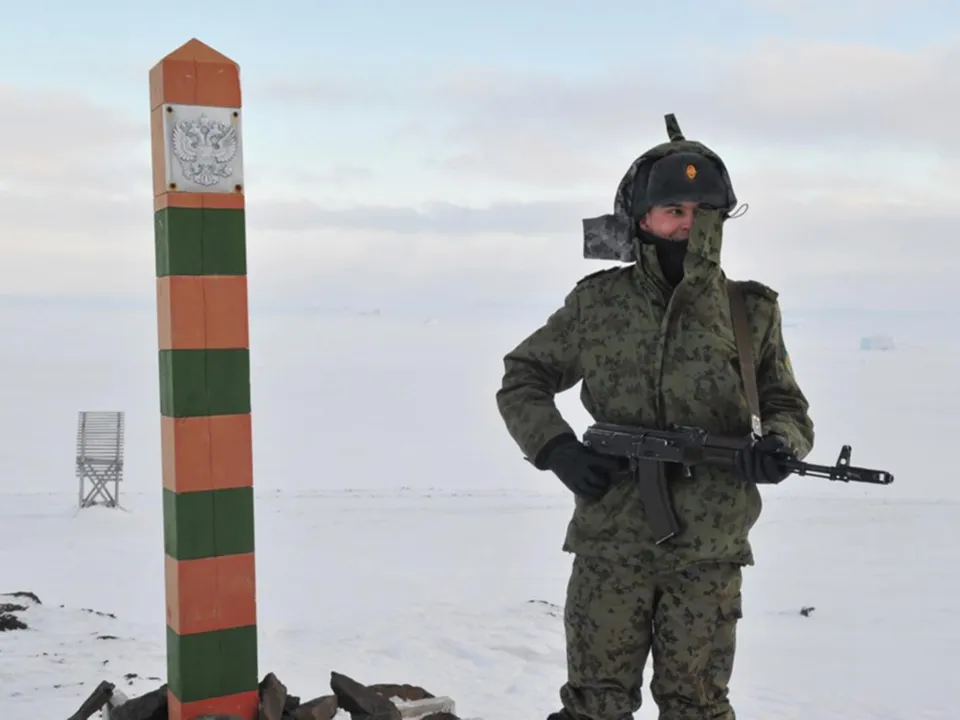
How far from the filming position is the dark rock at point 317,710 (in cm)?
317

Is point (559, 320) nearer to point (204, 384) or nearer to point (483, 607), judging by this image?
point (204, 384)

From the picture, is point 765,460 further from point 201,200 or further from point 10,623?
point 10,623

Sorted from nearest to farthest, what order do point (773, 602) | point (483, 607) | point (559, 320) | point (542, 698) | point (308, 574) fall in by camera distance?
point (559, 320)
point (542, 698)
point (483, 607)
point (773, 602)
point (308, 574)

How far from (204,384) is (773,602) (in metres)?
4.66

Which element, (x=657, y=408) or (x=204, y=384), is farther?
(x=204, y=384)

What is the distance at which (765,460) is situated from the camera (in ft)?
7.42

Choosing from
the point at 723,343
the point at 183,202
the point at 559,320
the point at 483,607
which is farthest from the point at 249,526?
the point at 483,607

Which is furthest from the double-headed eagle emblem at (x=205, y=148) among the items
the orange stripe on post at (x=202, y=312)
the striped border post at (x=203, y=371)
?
the orange stripe on post at (x=202, y=312)

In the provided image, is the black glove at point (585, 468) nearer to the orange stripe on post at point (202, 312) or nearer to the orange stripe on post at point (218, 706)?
the orange stripe on post at point (202, 312)

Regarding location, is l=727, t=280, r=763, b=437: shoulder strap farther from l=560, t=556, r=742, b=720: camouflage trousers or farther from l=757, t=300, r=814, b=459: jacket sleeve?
l=560, t=556, r=742, b=720: camouflage trousers

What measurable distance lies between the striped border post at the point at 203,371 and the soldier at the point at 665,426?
99 centimetres

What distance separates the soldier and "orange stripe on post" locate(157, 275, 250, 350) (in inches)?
38.2

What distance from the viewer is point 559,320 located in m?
2.67

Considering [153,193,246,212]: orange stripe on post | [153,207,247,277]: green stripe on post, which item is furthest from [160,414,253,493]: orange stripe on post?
[153,193,246,212]: orange stripe on post
